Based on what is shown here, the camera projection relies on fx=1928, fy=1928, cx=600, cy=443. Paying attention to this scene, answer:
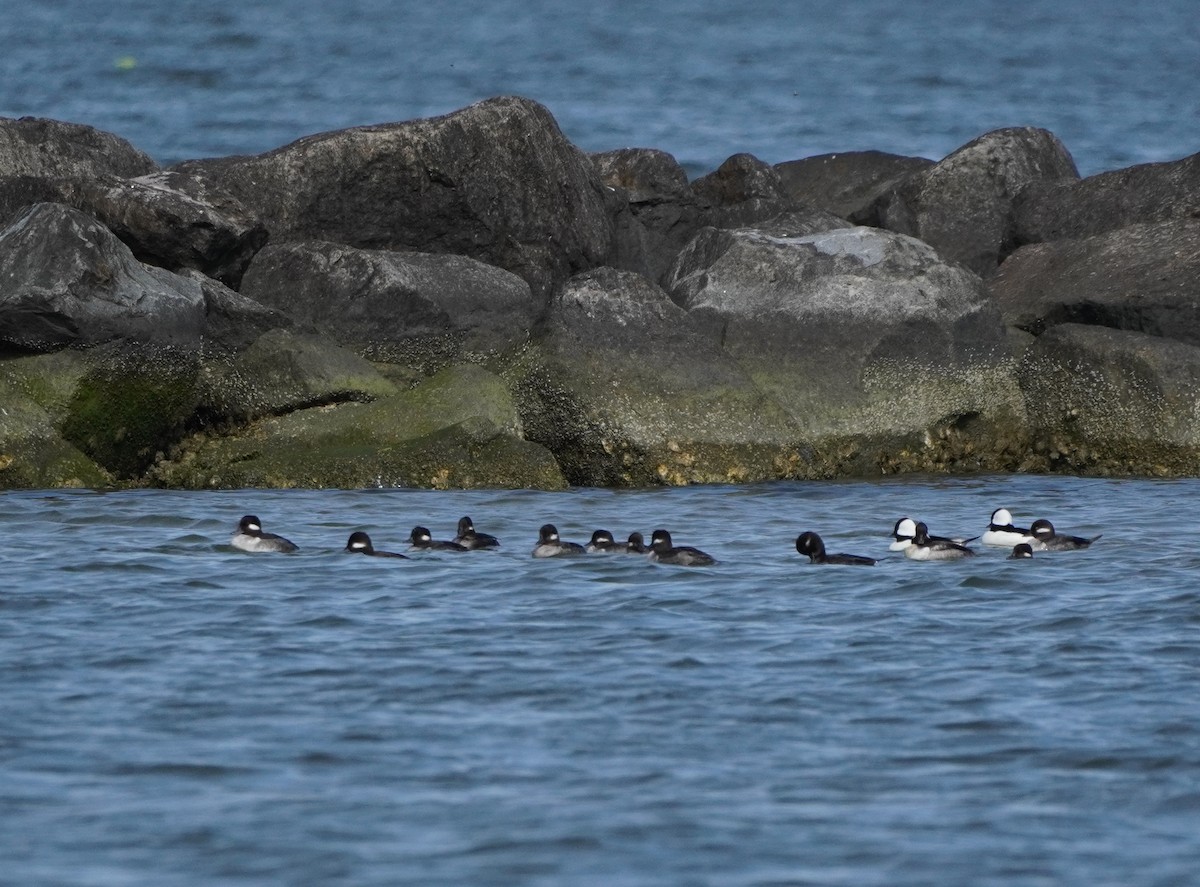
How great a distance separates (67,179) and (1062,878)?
14483mm

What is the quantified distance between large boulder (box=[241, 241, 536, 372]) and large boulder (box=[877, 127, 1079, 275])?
647cm

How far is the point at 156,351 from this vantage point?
1741cm

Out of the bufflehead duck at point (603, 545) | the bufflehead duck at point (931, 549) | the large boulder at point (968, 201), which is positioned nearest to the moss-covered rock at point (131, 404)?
the bufflehead duck at point (603, 545)

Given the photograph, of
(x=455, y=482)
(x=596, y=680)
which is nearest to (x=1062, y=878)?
(x=596, y=680)

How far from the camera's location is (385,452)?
17125mm

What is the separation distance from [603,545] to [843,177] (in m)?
13.6

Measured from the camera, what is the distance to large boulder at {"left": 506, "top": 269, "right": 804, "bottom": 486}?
1742 centimetres

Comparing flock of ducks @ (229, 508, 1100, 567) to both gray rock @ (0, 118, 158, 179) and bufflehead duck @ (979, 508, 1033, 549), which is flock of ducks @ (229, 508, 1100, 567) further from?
gray rock @ (0, 118, 158, 179)

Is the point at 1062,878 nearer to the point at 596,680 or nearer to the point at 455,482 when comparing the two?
the point at 596,680

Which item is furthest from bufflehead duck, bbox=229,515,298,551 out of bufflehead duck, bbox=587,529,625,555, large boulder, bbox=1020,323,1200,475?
large boulder, bbox=1020,323,1200,475

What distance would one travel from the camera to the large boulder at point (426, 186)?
66.1ft

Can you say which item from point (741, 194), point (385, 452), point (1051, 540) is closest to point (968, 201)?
point (741, 194)

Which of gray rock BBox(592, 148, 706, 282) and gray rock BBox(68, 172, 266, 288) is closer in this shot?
gray rock BBox(68, 172, 266, 288)

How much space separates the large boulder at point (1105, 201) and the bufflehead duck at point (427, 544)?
1061cm
